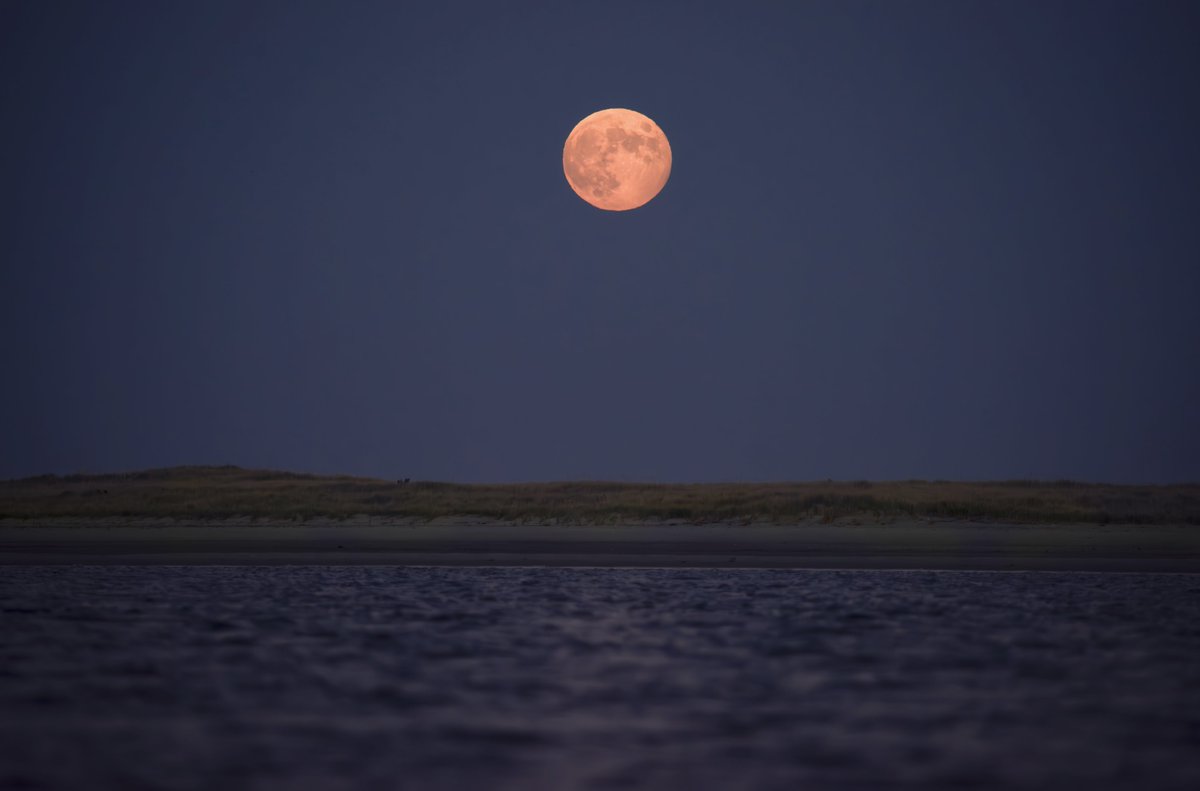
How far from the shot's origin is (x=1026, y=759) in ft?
27.1

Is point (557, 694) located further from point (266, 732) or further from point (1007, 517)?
point (1007, 517)

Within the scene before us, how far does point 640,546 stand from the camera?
28281 millimetres

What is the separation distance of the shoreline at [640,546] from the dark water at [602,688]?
5.47m

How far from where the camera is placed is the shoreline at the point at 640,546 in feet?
80.4

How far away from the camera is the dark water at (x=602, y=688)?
798cm

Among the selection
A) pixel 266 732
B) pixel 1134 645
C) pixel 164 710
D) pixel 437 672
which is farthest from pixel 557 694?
pixel 1134 645

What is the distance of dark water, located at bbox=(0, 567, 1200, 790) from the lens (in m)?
7.98

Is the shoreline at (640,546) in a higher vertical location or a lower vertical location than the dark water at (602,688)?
higher

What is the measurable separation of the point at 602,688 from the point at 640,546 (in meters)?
17.5

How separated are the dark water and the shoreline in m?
5.47

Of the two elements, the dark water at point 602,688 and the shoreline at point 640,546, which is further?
the shoreline at point 640,546

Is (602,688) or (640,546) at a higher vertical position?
(640,546)

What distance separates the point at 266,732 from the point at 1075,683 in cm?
784

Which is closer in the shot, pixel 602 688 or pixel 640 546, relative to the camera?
pixel 602 688
